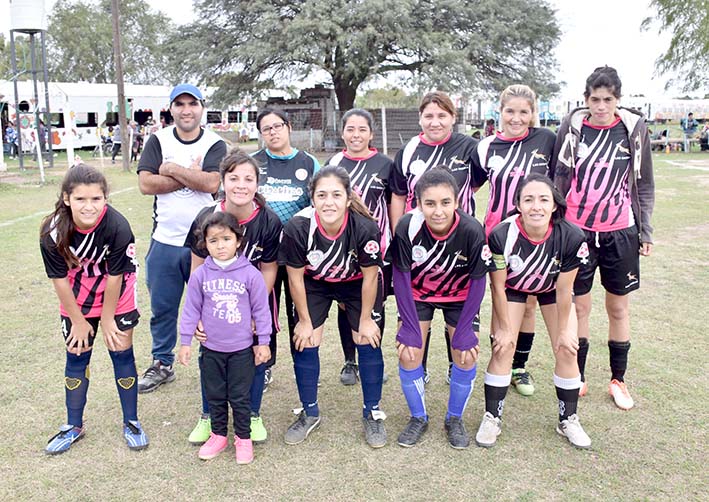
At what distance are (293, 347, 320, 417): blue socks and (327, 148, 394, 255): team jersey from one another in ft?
2.69

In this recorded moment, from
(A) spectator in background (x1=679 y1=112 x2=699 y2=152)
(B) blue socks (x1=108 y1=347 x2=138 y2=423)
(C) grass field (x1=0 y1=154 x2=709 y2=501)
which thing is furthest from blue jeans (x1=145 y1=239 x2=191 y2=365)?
(A) spectator in background (x1=679 y1=112 x2=699 y2=152)

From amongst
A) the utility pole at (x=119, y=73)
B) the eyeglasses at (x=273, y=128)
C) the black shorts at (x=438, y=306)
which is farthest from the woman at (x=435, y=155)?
the utility pole at (x=119, y=73)

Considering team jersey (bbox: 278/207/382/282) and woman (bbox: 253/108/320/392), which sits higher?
woman (bbox: 253/108/320/392)

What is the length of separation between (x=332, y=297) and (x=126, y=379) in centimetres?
126

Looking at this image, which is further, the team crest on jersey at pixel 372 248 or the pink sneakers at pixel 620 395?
the pink sneakers at pixel 620 395

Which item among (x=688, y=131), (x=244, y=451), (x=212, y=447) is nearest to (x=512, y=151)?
(x=244, y=451)

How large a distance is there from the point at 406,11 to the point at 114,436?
68.1 ft

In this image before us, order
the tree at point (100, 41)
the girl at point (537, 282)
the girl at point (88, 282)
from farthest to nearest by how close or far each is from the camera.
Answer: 1. the tree at point (100, 41)
2. the girl at point (537, 282)
3. the girl at point (88, 282)

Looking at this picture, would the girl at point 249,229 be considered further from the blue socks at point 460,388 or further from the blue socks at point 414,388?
the blue socks at point 460,388

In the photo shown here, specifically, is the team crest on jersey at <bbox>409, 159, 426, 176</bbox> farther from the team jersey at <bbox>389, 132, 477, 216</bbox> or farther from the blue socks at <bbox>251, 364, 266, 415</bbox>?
the blue socks at <bbox>251, 364, 266, 415</bbox>

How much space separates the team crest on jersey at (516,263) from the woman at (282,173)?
52.5 inches

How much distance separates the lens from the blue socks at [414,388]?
3.60 m

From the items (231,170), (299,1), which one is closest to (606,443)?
(231,170)

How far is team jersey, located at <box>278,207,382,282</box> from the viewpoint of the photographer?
344cm
